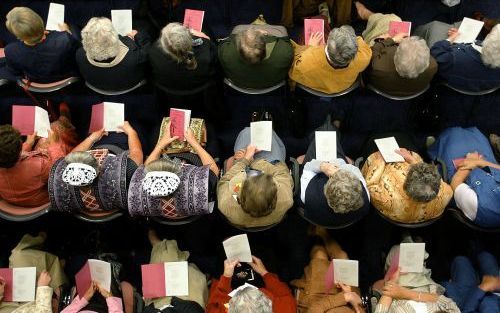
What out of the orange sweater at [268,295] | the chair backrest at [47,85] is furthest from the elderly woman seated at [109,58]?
the orange sweater at [268,295]

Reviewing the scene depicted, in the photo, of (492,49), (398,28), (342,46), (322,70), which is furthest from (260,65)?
(492,49)

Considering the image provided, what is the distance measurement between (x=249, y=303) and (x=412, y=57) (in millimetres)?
1863

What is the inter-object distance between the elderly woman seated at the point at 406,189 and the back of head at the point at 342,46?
749 millimetres

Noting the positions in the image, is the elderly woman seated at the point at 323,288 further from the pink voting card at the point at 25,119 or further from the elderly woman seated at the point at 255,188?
the pink voting card at the point at 25,119

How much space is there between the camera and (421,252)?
3.26m

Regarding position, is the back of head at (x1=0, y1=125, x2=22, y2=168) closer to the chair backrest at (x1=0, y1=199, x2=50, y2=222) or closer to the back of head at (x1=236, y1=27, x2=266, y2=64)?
the chair backrest at (x1=0, y1=199, x2=50, y2=222)

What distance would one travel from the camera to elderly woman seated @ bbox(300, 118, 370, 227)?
2.83 m

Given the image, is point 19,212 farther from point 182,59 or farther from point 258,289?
point 258,289

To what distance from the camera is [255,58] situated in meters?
3.14

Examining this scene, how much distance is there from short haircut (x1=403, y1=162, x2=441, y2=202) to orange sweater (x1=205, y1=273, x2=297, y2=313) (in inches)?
41.3

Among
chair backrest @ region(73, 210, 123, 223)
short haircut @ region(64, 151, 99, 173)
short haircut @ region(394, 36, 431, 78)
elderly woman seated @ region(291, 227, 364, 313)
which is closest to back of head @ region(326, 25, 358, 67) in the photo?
short haircut @ region(394, 36, 431, 78)

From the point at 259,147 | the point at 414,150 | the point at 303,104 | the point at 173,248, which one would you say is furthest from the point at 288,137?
the point at 173,248

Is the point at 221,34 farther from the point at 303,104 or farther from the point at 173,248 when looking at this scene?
the point at 173,248

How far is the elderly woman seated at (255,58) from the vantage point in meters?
3.13
